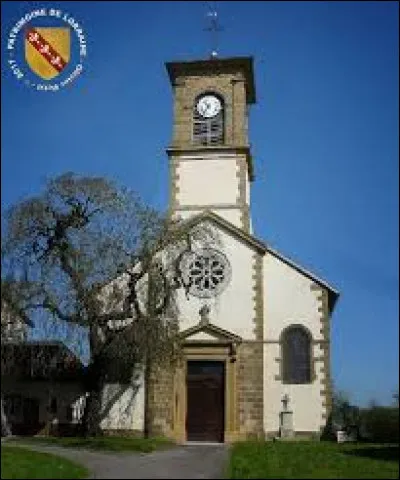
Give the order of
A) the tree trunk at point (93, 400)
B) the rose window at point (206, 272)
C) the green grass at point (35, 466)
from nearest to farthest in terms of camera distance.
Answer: the green grass at point (35, 466), the tree trunk at point (93, 400), the rose window at point (206, 272)

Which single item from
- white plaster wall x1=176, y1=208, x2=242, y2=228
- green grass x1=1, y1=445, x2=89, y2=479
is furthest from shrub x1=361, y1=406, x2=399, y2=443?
green grass x1=1, y1=445, x2=89, y2=479

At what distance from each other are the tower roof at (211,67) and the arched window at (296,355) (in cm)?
1243

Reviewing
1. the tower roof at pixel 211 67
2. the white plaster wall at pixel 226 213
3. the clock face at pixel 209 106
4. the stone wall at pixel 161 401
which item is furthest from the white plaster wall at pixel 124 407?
the tower roof at pixel 211 67

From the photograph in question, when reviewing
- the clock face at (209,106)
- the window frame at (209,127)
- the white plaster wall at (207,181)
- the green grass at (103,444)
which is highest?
the clock face at (209,106)

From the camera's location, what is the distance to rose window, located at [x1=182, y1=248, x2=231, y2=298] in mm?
30062

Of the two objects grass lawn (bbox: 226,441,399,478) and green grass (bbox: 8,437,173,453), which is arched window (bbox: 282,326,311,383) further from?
green grass (bbox: 8,437,173,453)

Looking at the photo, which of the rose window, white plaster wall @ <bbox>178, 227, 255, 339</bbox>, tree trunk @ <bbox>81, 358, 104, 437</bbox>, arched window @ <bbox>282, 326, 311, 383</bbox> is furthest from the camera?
the rose window

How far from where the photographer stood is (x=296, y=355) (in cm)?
2898

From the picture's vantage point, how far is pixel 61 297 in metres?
25.0

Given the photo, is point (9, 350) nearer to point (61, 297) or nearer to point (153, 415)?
point (61, 297)

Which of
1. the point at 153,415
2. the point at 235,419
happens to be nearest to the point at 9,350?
the point at 153,415

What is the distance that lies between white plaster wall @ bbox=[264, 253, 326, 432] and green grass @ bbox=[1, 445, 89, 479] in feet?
37.6

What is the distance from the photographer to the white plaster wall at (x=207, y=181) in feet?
108

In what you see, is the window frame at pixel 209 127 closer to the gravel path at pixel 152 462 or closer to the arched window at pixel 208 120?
the arched window at pixel 208 120
